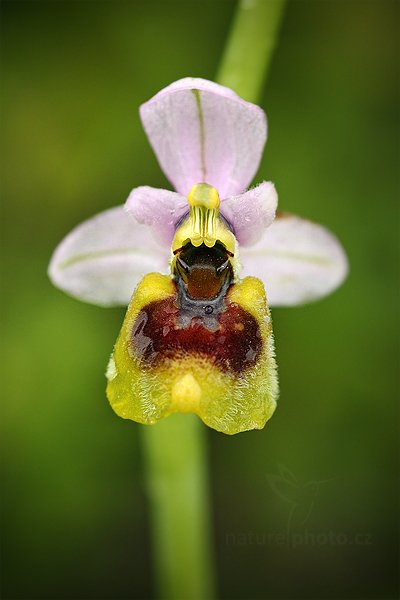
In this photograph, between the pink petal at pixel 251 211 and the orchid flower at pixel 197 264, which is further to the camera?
the pink petal at pixel 251 211

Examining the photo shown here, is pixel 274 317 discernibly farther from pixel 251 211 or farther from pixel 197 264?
pixel 251 211

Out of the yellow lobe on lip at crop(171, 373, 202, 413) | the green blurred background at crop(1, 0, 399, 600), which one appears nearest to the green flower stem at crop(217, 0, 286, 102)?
the yellow lobe on lip at crop(171, 373, 202, 413)

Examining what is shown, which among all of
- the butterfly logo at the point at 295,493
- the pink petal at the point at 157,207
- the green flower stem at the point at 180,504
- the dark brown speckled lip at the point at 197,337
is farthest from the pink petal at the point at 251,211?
the butterfly logo at the point at 295,493

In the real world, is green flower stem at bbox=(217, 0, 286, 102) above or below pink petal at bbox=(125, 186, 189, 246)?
above

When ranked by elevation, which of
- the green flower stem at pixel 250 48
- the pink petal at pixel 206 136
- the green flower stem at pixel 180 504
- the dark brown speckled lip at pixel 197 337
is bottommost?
the green flower stem at pixel 180 504

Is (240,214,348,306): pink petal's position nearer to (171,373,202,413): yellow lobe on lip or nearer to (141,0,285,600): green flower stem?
(141,0,285,600): green flower stem

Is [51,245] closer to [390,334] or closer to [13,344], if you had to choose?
[13,344]

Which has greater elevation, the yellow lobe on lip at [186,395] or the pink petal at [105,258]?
the pink petal at [105,258]

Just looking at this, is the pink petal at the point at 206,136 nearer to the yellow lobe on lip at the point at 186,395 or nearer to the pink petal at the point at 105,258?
the pink petal at the point at 105,258
